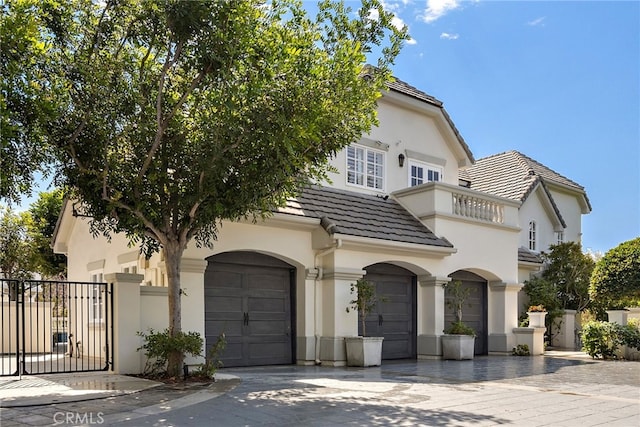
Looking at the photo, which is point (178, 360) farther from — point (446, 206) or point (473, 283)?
point (473, 283)

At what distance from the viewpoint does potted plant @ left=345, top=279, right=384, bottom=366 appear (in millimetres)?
14078

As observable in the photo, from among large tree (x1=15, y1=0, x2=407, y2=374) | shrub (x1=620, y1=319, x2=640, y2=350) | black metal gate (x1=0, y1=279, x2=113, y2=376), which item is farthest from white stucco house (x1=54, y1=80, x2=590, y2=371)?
shrub (x1=620, y1=319, x2=640, y2=350)

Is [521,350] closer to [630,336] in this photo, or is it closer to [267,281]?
[630,336]

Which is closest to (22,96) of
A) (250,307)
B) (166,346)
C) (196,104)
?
(196,104)

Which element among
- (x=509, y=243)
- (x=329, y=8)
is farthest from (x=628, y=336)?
(x=329, y=8)

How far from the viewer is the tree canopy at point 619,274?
56.1 feet

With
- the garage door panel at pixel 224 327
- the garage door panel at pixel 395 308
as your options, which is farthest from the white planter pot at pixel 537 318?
the garage door panel at pixel 224 327

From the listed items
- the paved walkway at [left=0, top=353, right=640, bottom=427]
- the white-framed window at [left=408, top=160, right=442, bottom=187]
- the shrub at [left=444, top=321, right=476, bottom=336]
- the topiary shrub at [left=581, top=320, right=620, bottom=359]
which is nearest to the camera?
the paved walkway at [left=0, top=353, right=640, bottom=427]

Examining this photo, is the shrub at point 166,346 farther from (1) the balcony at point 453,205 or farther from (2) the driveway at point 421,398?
(1) the balcony at point 453,205

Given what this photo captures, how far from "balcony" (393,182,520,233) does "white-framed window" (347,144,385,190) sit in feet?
2.51

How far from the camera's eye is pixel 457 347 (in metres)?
16.0

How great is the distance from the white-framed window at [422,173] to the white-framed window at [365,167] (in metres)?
1.32

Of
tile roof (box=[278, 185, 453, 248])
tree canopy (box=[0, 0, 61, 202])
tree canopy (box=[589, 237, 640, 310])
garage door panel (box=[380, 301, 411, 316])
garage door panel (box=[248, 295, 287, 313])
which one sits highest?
tree canopy (box=[0, 0, 61, 202])

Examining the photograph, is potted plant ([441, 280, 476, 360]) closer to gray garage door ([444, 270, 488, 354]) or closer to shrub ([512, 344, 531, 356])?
gray garage door ([444, 270, 488, 354])
